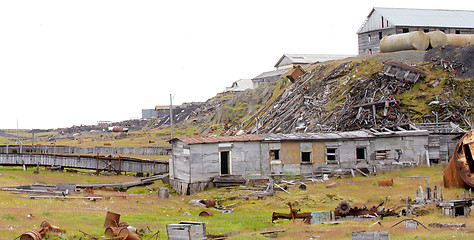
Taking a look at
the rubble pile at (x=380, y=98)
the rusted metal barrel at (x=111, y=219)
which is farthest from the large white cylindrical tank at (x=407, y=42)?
the rusted metal barrel at (x=111, y=219)

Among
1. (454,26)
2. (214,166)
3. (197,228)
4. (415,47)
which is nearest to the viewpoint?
(197,228)

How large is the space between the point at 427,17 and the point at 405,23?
4.95 metres

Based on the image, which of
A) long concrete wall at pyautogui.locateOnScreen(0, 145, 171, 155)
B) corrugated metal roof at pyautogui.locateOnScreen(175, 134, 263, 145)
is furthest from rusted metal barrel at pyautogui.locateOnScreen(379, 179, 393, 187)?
long concrete wall at pyautogui.locateOnScreen(0, 145, 171, 155)

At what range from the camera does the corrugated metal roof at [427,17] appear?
76.2m

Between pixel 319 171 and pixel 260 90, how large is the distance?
4896cm

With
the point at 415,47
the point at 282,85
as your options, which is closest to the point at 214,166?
the point at 415,47

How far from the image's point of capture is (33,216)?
2275cm

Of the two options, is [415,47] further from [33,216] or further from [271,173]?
[33,216]

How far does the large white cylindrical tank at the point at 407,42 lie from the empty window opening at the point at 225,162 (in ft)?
107

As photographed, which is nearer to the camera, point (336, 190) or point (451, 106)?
point (336, 190)

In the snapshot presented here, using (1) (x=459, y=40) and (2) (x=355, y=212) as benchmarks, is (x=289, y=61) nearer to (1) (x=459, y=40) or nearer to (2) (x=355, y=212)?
(1) (x=459, y=40)

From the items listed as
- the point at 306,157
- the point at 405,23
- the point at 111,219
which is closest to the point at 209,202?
the point at 111,219

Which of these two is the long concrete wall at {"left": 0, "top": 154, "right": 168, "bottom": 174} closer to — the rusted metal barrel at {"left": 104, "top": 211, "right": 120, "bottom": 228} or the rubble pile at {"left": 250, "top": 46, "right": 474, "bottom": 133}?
the rubble pile at {"left": 250, "top": 46, "right": 474, "bottom": 133}

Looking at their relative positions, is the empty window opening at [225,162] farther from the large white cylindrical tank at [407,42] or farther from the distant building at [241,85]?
the distant building at [241,85]
